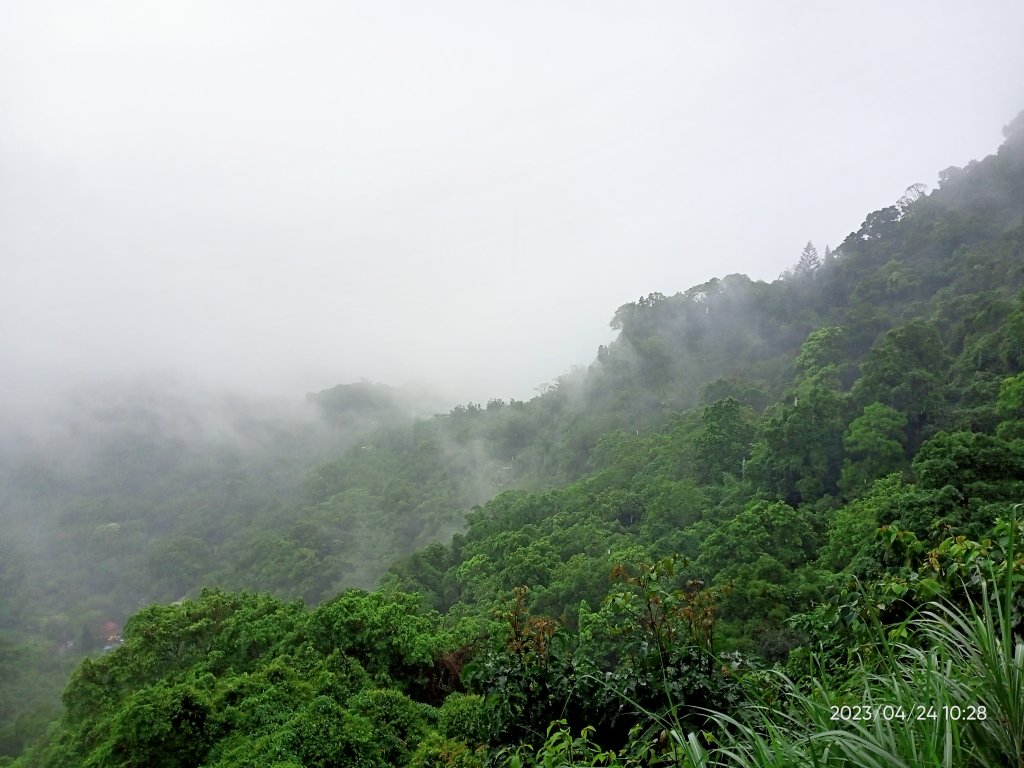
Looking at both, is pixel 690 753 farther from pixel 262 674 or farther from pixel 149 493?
pixel 149 493

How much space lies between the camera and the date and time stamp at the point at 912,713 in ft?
5.34

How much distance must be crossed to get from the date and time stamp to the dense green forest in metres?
0.02

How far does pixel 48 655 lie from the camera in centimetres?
3891

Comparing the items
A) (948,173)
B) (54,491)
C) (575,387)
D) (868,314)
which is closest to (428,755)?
(868,314)

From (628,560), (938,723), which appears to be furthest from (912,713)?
(628,560)

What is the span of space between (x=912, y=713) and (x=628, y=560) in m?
18.3

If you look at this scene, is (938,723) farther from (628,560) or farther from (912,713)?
(628,560)

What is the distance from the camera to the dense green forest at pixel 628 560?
265 centimetres

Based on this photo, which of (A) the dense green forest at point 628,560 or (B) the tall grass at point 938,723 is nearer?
(B) the tall grass at point 938,723

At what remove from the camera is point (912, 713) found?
5.62 feet

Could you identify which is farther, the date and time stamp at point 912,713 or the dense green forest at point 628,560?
the dense green forest at point 628,560

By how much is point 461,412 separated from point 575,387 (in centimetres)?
1640

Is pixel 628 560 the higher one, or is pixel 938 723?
pixel 938 723

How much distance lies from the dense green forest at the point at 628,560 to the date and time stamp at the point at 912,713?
0.08ft
